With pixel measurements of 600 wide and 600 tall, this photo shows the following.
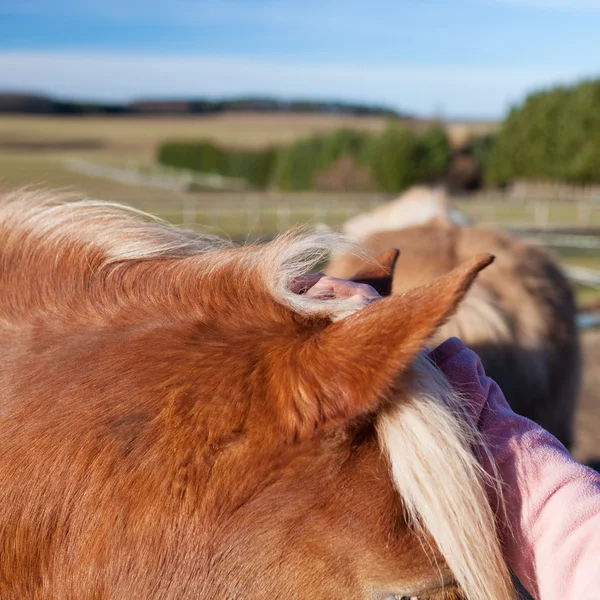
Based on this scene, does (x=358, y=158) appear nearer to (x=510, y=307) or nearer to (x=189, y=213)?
(x=189, y=213)

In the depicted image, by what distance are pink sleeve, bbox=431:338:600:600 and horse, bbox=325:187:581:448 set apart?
1.53 meters

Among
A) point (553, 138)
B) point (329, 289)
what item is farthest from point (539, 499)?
point (553, 138)

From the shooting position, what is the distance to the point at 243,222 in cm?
2553

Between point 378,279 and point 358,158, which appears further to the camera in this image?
point 358,158

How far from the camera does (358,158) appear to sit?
153 ft

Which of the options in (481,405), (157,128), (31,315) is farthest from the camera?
(157,128)

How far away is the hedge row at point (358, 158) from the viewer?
4416 cm

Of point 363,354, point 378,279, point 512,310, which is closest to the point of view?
point 363,354

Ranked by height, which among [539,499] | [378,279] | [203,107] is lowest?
[203,107]

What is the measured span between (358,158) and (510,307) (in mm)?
44723

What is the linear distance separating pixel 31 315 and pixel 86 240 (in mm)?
174

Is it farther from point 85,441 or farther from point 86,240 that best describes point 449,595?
point 86,240

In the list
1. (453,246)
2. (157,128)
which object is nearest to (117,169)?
(157,128)

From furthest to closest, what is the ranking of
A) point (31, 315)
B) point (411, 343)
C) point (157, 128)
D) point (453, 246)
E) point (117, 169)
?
point (157, 128) → point (117, 169) → point (453, 246) → point (31, 315) → point (411, 343)
